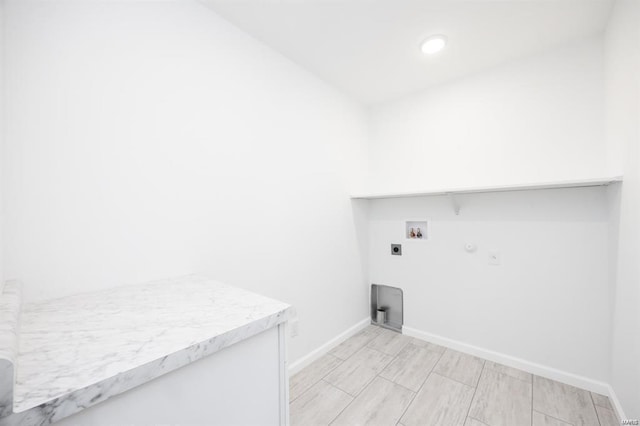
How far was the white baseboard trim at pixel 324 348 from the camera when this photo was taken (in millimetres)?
1830

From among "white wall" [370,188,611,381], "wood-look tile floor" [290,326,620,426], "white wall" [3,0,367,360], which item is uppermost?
"white wall" [3,0,367,360]

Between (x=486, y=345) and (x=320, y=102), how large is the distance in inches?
91.0

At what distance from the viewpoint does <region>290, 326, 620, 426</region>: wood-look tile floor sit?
55.1 inches

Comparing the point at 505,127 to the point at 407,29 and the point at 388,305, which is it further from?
the point at 388,305

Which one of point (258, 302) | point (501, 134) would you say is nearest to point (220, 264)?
point (258, 302)

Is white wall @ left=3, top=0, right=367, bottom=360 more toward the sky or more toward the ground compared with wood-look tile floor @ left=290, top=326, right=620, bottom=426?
more toward the sky

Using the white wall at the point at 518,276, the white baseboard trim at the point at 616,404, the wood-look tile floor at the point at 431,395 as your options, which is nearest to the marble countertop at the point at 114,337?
the wood-look tile floor at the point at 431,395

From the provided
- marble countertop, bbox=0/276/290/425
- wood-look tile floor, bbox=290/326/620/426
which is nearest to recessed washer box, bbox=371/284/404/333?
wood-look tile floor, bbox=290/326/620/426

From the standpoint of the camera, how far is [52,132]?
3.16 ft

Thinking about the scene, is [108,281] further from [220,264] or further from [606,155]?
[606,155]

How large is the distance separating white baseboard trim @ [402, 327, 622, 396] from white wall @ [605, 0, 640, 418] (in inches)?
4.8

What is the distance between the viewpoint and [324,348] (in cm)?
206

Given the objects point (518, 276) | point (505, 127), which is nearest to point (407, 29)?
point (505, 127)

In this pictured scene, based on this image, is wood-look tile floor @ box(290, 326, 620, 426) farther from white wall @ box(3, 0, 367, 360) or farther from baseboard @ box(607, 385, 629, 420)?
white wall @ box(3, 0, 367, 360)
